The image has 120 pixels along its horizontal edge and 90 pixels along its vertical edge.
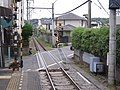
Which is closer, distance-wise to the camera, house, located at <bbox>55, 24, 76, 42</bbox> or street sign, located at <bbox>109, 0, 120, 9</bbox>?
street sign, located at <bbox>109, 0, 120, 9</bbox>

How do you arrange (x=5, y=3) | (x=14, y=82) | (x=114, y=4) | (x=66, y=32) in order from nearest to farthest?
(x=114, y=4) < (x=14, y=82) < (x=5, y=3) < (x=66, y=32)

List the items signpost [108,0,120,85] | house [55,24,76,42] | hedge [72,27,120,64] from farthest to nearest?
1. house [55,24,76,42]
2. hedge [72,27,120,64]
3. signpost [108,0,120,85]

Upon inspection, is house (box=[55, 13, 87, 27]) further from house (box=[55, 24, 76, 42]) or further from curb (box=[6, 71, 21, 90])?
curb (box=[6, 71, 21, 90])

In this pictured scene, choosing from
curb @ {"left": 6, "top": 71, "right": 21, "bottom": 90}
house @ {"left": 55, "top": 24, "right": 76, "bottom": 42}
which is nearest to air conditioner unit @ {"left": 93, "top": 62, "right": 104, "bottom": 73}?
curb @ {"left": 6, "top": 71, "right": 21, "bottom": 90}

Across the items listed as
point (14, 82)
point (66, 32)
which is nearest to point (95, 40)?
point (14, 82)

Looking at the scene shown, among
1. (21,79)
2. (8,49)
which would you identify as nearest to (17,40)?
(8,49)

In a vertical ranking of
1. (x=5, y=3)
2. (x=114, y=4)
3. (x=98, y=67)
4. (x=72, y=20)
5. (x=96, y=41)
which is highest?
(x=5, y=3)

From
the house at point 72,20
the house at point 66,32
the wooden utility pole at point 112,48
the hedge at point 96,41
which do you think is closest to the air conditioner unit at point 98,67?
the hedge at point 96,41

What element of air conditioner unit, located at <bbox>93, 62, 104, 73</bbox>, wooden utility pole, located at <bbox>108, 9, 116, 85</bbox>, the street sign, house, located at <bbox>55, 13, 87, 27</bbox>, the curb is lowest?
the curb

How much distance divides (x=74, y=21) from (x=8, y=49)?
6419 centimetres

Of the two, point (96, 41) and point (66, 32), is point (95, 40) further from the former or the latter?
point (66, 32)

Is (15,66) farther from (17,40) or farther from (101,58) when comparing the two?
(101,58)

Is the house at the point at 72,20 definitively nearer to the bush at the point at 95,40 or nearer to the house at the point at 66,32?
the house at the point at 66,32

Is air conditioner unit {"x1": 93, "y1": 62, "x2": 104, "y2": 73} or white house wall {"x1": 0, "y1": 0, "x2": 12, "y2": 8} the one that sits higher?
white house wall {"x1": 0, "y1": 0, "x2": 12, "y2": 8}
